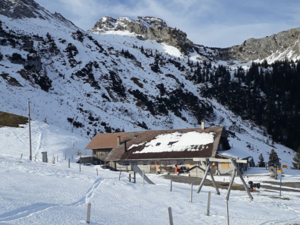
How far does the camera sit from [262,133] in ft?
351

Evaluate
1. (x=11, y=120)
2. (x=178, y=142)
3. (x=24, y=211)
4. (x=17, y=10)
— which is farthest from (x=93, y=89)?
(x=17, y=10)

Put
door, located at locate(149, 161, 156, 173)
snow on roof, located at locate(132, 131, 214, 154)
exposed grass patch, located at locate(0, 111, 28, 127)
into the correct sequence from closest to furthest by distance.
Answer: snow on roof, located at locate(132, 131, 214, 154), door, located at locate(149, 161, 156, 173), exposed grass patch, located at locate(0, 111, 28, 127)

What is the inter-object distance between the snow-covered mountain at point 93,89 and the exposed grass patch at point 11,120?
139 inches

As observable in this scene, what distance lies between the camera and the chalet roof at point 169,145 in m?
35.3

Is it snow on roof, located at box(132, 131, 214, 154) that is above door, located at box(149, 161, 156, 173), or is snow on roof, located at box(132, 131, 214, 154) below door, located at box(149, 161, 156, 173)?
above

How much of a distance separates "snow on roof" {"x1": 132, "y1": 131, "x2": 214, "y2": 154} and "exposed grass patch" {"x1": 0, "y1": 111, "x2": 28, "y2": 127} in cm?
2631

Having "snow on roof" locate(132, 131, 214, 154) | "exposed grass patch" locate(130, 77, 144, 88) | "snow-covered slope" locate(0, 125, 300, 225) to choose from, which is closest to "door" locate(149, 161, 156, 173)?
"snow on roof" locate(132, 131, 214, 154)

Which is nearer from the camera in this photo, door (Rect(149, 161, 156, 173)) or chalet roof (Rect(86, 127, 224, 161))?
chalet roof (Rect(86, 127, 224, 161))

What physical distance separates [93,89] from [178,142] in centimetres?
5629

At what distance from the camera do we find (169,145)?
126ft

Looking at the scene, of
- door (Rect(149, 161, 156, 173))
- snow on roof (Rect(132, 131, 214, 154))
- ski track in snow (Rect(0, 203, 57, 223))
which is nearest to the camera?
ski track in snow (Rect(0, 203, 57, 223))

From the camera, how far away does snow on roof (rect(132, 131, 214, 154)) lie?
36406 millimetres

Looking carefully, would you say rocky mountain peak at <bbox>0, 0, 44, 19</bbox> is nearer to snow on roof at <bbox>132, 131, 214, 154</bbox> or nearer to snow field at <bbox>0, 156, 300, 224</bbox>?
snow on roof at <bbox>132, 131, 214, 154</bbox>

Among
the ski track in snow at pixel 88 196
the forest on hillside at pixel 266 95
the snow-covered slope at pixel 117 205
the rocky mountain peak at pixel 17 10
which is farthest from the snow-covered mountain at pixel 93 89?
the snow-covered slope at pixel 117 205
